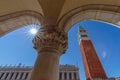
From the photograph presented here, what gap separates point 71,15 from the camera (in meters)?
2.30

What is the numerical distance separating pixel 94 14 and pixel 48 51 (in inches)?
57.3

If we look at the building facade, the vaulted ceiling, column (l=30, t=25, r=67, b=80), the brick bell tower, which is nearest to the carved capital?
column (l=30, t=25, r=67, b=80)

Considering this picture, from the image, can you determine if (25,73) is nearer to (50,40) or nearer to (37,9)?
(37,9)

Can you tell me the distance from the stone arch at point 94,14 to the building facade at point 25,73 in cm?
2059

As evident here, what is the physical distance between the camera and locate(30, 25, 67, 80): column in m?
1.33

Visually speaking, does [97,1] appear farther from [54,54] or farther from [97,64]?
[97,64]

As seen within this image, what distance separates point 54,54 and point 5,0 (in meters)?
1.60

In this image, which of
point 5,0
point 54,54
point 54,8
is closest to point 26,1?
point 5,0

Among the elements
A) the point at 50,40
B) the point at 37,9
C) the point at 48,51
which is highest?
the point at 37,9

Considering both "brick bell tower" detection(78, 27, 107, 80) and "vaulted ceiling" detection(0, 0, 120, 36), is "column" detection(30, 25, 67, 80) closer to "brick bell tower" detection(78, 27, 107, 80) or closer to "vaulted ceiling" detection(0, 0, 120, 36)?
"vaulted ceiling" detection(0, 0, 120, 36)

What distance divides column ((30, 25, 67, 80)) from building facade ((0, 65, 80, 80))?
21.2 m

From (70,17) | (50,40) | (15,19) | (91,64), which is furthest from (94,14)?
(91,64)

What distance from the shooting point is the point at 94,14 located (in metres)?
2.52

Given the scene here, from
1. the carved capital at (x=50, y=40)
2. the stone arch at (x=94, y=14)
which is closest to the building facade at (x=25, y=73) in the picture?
the stone arch at (x=94, y=14)
